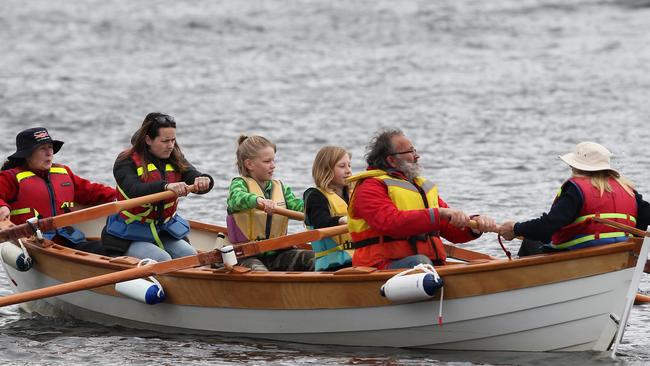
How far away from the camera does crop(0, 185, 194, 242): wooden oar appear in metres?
10.0

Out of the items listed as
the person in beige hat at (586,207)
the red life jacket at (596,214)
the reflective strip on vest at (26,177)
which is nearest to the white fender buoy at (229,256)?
the person in beige hat at (586,207)

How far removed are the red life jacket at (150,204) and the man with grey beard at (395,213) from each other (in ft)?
6.87

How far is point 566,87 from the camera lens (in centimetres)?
2622

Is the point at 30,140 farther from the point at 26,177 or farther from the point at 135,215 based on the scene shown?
the point at 135,215

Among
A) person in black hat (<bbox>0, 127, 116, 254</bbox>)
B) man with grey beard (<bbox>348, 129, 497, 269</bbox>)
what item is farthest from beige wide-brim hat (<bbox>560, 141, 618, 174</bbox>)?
person in black hat (<bbox>0, 127, 116, 254</bbox>)

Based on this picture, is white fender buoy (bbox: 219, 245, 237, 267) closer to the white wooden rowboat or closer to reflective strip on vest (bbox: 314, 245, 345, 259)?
the white wooden rowboat

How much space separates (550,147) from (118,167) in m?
11.1

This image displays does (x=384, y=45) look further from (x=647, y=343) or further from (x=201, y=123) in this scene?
(x=647, y=343)

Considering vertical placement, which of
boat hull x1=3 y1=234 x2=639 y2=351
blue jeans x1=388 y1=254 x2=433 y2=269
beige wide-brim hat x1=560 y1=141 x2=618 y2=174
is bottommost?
boat hull x1=3 y1=234 x2=639 y2=351

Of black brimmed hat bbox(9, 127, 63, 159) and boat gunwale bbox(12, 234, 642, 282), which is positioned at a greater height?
black brimmed hat bbox(9, 127, 63, 159)

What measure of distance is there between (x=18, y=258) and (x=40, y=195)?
0.59 meters

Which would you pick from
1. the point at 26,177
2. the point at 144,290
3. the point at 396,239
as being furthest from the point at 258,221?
the point at 26,177

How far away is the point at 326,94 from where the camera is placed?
2627cm

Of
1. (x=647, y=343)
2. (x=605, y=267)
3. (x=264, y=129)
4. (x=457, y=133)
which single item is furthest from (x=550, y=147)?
(x=605, y=267)
